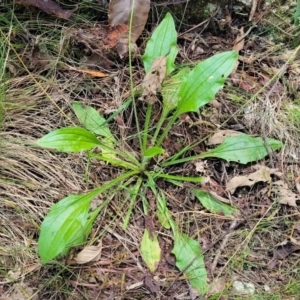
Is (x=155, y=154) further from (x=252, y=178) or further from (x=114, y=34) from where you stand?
(x=114, y=34)

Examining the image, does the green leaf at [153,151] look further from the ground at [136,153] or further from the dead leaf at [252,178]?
the dead leaf at [252,178]

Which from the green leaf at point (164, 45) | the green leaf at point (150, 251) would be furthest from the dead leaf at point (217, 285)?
the green leaf at point (164, 45)

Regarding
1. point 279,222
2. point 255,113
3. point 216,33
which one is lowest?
point 279,222

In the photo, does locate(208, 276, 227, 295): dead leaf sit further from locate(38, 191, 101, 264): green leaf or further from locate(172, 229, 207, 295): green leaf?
locate(38, 191, 101, 264): green leaf

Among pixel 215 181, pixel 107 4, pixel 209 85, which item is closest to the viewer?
pixel 209 85

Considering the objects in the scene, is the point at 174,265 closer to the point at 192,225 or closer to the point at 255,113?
the point at 192,225

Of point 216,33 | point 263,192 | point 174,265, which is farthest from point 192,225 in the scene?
point 216,33

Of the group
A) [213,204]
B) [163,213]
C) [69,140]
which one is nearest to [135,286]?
[163,213]
